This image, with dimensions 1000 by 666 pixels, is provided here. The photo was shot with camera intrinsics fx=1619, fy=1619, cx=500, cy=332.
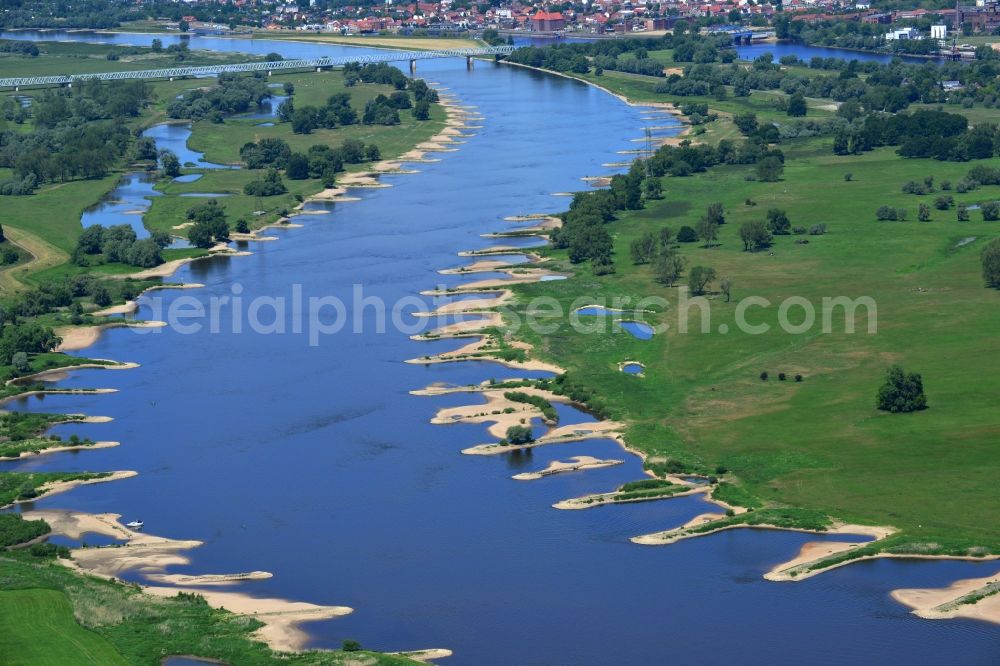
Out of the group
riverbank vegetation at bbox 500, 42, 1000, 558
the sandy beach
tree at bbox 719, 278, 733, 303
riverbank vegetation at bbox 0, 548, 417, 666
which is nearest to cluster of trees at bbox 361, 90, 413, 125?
riverbank vegetation at bbox 500, 42, 1000, 558

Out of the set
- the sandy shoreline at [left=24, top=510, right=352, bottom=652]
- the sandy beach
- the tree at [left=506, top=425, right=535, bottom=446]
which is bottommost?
the sandy shoreline at [left=24, top=510, right=352, bottom=652]

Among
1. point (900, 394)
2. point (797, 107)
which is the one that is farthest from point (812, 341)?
point (797, 107)

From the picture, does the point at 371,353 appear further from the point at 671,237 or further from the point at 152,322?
the point at 671,237

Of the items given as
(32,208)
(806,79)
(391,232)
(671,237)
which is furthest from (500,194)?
(806,79)

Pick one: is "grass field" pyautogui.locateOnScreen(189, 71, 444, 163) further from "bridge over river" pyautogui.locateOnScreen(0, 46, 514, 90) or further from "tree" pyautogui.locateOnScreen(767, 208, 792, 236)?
"tree" pyautogui.locateOnScreen(767, 208, 792, 236)

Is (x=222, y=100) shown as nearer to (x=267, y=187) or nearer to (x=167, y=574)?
(x=267, y=187)

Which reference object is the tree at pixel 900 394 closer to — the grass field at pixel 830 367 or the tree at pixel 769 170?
the grass field at pixel 830 367
